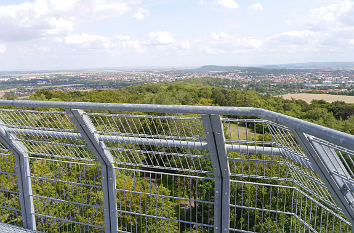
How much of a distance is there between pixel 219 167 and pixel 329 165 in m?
1.40

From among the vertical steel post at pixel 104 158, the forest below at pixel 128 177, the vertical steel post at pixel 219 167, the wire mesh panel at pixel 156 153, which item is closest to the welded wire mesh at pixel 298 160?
the forest below at pixel 128 177

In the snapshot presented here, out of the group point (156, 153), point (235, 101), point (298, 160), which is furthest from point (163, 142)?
point (235, 101)

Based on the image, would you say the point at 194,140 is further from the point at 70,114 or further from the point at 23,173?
the point at 23,173

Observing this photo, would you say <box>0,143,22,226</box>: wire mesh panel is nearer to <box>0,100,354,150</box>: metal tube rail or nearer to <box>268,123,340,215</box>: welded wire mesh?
<box>0,100,354,150</box>: metal tube rail

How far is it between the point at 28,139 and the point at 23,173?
649mm

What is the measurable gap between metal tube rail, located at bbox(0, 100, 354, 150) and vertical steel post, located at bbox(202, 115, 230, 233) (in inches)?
6.4

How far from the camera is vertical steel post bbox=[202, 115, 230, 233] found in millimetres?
2959

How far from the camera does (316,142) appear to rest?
2086 mm

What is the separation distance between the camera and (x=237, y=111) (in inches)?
106

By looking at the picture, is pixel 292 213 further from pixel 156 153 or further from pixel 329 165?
pixel 156 153

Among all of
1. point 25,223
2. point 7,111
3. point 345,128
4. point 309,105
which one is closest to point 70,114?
point 7,111

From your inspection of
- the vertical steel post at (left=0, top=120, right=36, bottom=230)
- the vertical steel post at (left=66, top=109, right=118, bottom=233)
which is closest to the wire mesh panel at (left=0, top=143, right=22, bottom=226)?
the vertical steel post at (left=0, top=120, right=36, bottom=230)

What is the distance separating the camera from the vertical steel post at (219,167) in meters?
2.96

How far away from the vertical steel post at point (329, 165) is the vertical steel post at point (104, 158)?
92.9 inches
